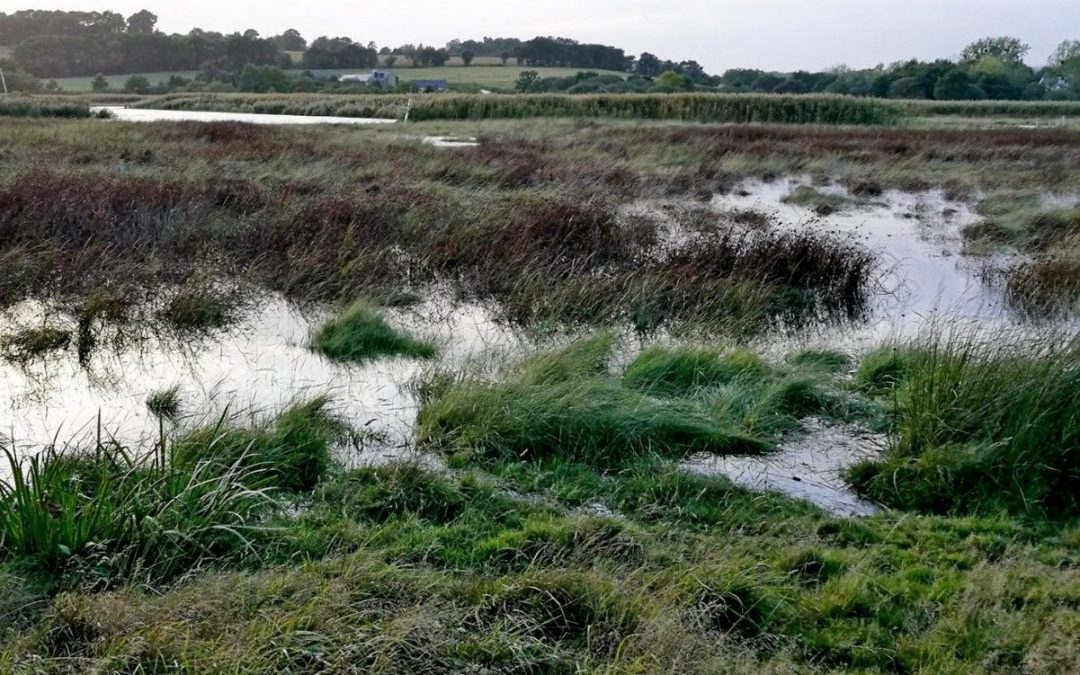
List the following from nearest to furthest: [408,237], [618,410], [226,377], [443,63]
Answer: [618,410] → [226,377] → [408,237] → [443,63]

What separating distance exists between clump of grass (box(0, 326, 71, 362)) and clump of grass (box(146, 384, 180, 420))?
1564 millimetres

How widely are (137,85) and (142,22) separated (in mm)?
24604

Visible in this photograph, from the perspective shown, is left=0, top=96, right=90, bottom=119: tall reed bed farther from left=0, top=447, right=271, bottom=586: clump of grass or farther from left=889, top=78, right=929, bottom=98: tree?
left=889, top=78, right=929, bottom=98: tree

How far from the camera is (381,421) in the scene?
543cm

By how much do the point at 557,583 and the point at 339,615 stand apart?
828 mm

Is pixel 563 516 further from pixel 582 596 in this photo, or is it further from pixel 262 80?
pixel 262 80

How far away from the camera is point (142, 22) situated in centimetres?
8281

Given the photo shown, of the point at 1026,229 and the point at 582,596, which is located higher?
the point at 1026,229

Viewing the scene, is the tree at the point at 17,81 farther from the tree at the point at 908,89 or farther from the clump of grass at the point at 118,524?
the tree at the point at 908,89

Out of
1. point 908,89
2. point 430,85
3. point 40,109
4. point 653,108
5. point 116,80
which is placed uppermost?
point 908,89

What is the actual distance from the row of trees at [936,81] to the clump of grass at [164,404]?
58860 millimetres

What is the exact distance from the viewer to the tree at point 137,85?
62.1 m

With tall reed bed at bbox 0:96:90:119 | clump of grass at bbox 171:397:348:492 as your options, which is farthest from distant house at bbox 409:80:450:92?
clump of grass at bbox 171:397:348:492

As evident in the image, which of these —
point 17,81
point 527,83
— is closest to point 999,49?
point 527,83
